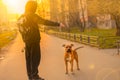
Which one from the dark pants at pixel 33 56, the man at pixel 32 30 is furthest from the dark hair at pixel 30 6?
the dark pants at pixel 33 56

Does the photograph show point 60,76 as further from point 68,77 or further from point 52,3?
point 52,3

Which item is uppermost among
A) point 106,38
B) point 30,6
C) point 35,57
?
point 30,6

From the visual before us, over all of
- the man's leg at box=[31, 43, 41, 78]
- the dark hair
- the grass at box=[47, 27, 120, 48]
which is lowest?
the grass at box=[47, 27, 120, 48]

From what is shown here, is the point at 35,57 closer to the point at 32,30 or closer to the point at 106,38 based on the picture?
the point at 32,30

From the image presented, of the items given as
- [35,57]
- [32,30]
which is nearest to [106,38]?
[35,57]

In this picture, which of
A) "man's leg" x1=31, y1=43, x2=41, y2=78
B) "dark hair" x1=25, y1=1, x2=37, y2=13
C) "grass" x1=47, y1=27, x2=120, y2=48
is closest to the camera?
"dark hair" x1=25, y1=1, x2=37, y2=13

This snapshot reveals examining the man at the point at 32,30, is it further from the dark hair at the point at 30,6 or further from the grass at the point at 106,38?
the grass at the point at 106,38

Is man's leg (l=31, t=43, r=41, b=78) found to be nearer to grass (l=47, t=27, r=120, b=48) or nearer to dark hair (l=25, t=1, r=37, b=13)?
dark hair (l=25, t=1, r=37, b=13)

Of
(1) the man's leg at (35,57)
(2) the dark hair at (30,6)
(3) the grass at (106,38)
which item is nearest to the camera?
(2) the dark hair at (30,6)

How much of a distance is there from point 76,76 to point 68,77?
0.91ft

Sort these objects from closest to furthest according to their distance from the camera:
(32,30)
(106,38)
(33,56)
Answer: (32,30) < (33,56) < (106,38)

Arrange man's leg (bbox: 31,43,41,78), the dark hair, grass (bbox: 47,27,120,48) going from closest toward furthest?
the dark hair
man's leg (bbox: 31,43,41,78)
grass (bbox: 47,27,120,48)

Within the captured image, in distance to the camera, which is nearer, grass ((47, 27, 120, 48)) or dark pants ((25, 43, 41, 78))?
dark pants ((25, 43, 41, 78))

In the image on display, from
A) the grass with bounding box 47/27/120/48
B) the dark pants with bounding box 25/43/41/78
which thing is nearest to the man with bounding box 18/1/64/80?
the dark pants with bounding box 25/43/41/78
